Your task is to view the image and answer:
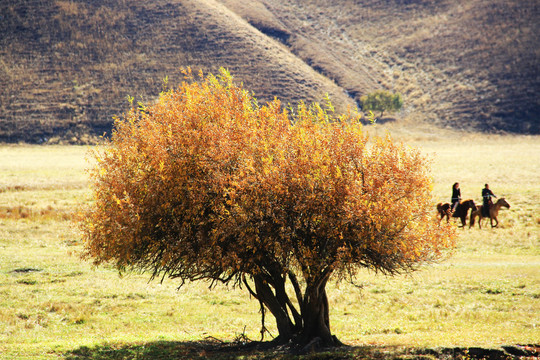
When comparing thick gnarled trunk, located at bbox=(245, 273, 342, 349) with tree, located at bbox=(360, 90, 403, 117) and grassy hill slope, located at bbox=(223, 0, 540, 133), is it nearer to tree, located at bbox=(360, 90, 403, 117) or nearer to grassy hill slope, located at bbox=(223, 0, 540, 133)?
tree, located at bbox=(360, 90, 403, 117)

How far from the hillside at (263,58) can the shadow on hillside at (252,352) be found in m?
105

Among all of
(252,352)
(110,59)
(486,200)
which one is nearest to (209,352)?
(252,352)

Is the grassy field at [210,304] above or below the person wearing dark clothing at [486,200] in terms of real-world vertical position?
below

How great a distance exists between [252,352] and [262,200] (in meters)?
6.27

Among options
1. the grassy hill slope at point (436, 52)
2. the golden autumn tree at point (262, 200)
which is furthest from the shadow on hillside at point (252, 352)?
the grassy hill slope at point (436, 52)

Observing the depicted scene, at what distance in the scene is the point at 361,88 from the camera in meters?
153

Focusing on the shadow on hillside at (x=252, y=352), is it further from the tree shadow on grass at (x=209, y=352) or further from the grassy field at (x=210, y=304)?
the grassy field at (x=210, y=304)

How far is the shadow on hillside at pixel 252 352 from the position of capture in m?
16.8

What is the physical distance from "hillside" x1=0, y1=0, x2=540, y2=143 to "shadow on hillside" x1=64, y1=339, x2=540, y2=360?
10476cm

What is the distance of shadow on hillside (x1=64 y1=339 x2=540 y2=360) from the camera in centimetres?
1677

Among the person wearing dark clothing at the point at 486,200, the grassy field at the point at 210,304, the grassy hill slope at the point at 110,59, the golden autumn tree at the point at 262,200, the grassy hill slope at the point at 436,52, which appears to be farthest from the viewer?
the grassy hill slope at the point at 436,52

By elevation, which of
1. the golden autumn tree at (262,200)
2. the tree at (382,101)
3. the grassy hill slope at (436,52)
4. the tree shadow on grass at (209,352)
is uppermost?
the grassy hill slope at (436,52)

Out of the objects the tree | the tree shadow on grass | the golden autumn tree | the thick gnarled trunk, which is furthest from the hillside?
the thick gnarled trunk

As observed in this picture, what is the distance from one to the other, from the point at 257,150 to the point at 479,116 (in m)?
134
